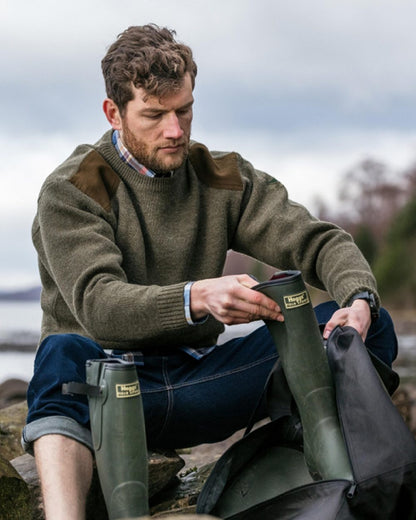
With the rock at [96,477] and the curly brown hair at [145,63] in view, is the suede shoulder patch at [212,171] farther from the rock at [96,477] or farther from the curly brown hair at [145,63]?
the rock at [96,477]

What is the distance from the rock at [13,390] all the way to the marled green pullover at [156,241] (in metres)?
4.12

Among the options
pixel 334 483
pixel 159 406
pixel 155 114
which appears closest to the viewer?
pixel 334 483

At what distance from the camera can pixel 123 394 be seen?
2447mm

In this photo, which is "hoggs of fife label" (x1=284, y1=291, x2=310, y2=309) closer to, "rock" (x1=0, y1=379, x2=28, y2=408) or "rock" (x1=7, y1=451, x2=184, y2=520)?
"rock" (x1=7, y1=451, x2=184, y2=520)

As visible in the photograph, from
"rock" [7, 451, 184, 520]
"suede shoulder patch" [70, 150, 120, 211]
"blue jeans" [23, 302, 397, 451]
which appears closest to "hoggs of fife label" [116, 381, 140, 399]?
"blue jeans" [23, 302, 397, 451]

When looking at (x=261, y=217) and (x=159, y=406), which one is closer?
(x=159, y=406)

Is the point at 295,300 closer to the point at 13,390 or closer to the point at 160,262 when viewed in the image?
the point at 160,262

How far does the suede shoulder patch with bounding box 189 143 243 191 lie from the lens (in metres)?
3.53

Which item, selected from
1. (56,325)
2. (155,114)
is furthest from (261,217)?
(56,325)

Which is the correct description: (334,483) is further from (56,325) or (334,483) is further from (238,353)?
(56,325)

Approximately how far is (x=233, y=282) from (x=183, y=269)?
89cm

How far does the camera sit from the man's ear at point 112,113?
3.36m

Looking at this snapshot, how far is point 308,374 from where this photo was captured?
2539 millimetres

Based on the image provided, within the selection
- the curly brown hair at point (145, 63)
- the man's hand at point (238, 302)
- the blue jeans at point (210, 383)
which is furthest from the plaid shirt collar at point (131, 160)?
the man's hand at point (238, 302)
